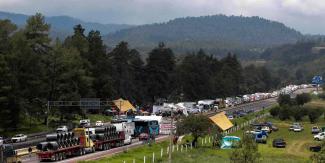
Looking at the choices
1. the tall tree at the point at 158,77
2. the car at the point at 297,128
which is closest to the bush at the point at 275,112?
the car at the point at 297,128

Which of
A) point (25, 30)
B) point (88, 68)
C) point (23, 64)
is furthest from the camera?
point (88, 68)

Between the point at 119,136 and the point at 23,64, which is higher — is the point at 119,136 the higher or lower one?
the lower one

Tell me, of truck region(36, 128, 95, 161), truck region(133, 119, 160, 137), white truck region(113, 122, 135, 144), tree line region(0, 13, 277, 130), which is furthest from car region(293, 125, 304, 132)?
truck region(36, 128, 95, 161)

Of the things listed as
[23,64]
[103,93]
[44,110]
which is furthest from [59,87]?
[103,93]

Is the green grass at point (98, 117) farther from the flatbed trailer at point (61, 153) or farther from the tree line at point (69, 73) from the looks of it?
the flatbed trailer at point (61, 153)

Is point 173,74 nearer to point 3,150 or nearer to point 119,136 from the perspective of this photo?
point 119,136

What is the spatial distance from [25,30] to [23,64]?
381 inches

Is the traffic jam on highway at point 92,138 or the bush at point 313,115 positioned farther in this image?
the bush at point 313,115

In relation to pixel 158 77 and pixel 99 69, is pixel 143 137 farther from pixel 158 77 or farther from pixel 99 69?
pixel 158 77

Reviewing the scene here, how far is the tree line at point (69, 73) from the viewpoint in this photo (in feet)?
286

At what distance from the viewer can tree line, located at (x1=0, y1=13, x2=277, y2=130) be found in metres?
87.2

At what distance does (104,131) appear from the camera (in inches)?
2891

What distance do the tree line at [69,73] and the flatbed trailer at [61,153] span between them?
68.7ft

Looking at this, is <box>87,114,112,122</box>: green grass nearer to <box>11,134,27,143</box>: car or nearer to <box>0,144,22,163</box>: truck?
<box>11,134,27,143</box>: car
